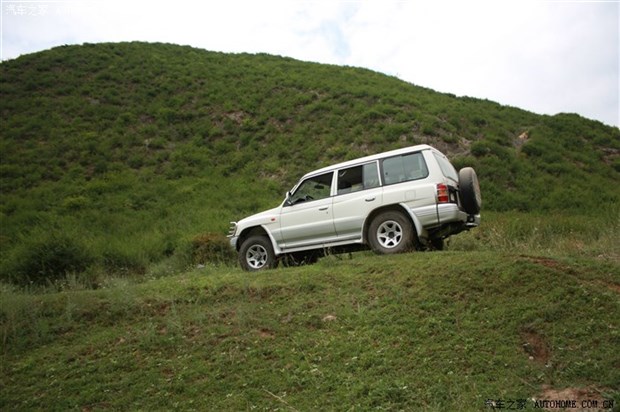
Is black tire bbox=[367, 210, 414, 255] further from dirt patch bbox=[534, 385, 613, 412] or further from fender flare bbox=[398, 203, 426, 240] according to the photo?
dirt patch bbox=[534, 385, 613, 412]

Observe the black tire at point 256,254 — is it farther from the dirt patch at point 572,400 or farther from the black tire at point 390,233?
the dirt patch at point 572,400

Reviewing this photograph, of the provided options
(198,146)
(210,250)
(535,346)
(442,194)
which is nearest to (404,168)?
(442,194)

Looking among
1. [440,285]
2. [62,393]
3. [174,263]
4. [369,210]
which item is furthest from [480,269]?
[174,263]

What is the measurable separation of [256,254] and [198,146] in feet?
50.5

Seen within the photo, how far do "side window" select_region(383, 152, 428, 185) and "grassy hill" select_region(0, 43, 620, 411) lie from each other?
4.46ft

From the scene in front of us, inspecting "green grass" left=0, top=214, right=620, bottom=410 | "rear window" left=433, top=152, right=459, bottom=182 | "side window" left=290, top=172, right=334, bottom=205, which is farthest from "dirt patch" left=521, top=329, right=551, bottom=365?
"side window" left=290, top=172, right=334, bottom=205

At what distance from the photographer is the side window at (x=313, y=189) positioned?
946 cm

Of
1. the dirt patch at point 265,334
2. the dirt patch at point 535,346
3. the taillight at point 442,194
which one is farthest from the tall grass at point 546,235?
the dirt patch at point 265,334

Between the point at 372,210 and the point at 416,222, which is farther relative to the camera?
the point at 372,210

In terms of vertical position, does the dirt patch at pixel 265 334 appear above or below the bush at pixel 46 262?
below

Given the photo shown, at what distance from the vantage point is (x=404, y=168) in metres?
8.70

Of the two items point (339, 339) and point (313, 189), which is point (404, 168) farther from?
point (339, 339)

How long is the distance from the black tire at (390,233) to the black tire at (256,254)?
2216 mm

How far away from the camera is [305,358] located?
5.72 meters
